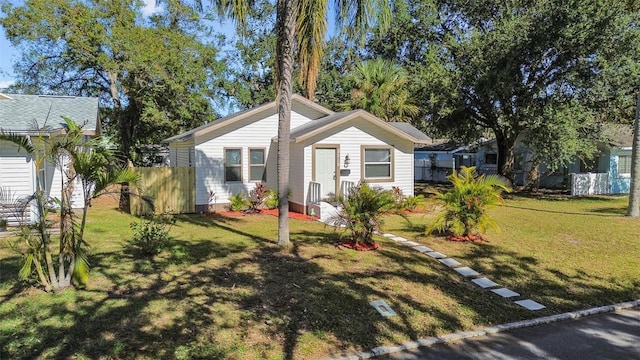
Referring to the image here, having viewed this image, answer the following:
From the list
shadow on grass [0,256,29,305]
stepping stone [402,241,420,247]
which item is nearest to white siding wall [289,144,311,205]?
stepping stone [402,241,420,247]

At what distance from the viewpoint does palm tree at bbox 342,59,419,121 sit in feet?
63.7

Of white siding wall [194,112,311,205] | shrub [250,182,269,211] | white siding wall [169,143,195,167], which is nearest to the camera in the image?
white siding wall [194,112,311,205]

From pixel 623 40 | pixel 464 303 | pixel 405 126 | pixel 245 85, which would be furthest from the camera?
pixel 245 85

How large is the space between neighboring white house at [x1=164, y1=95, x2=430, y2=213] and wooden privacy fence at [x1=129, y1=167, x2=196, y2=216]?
0.29 metres

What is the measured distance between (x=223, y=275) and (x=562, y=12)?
55.0 ft

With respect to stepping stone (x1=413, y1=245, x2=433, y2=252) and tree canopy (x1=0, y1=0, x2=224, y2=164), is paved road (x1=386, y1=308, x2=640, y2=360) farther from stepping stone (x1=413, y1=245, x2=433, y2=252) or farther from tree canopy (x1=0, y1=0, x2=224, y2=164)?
tree canopy (x1=0, y1=0, x2=224, y2=164)

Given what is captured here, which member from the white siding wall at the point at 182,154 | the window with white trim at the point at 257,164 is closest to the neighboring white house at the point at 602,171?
the window with white trim at the point at 257,164

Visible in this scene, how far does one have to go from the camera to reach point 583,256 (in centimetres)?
820

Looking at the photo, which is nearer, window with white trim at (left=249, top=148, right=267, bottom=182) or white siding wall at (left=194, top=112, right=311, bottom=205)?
white siding wall at (left=194, top=112, right=311, bottom=205)

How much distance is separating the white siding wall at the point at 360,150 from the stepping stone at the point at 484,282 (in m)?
7.59

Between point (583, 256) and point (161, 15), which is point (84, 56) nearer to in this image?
point (161, 15)

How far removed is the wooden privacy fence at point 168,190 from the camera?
44.7 feet

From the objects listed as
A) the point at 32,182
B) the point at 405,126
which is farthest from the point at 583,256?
the point at 32,182

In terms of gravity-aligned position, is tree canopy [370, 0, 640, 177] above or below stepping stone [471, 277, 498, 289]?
above
